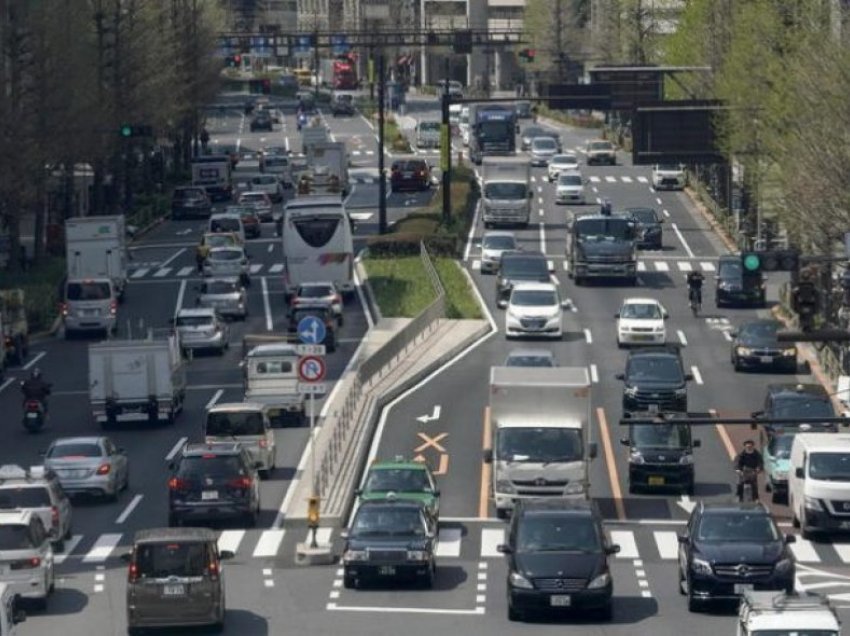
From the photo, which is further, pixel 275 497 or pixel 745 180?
pixel 745 180

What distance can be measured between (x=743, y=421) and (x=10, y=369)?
131 feet

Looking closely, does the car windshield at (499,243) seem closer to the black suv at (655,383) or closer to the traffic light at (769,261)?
the black suv at (655,383)

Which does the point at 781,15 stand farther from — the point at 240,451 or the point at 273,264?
the point at 240,451

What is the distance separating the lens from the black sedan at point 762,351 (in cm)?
6925

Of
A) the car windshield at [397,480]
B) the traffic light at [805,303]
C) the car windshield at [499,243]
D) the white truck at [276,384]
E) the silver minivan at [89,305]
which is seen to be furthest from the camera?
the car windshield at [499,243]

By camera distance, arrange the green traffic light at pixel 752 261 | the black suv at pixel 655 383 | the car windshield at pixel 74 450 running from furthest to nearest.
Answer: the black suv at pixel 655 383 → the car windshield at pixel 74 450 → the green traffic light at pixel 752 261

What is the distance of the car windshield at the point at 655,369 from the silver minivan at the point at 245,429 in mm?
11161

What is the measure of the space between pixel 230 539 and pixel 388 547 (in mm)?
6391

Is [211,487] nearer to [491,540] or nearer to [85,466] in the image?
[85,466]

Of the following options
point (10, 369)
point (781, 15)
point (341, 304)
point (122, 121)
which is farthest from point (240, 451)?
point (122, 121)

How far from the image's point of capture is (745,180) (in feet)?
313

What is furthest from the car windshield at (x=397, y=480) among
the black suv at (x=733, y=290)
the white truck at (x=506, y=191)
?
the white truck at (x=506, y=191)

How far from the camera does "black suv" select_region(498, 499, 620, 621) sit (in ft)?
128

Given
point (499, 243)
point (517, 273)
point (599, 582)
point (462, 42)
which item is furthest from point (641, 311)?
point (462, 42)
